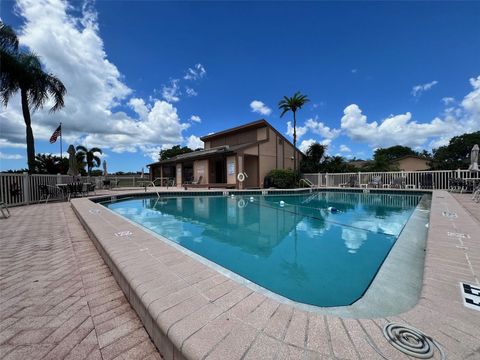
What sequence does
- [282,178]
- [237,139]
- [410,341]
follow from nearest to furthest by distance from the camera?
[410,341], [282,178], [237,139]

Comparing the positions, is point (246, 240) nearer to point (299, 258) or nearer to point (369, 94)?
point (299, 258)

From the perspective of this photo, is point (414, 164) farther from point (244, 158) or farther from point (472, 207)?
point (472, 207)

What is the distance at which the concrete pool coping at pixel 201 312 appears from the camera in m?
1.19

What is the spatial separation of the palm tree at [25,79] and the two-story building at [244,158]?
10.3 m

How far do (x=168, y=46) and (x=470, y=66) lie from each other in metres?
20.0

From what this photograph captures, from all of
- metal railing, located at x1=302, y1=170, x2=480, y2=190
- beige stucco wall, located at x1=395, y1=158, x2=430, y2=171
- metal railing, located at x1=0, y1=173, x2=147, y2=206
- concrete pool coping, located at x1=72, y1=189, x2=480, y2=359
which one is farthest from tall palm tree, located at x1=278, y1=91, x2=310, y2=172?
beige stucco wall, located at x1=395, y1=158, x2=430, y2=171

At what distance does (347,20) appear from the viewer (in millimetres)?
11820

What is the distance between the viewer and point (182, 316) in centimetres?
141

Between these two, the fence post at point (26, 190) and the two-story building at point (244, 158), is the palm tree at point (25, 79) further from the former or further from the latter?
the two-story building at point (244, 158)

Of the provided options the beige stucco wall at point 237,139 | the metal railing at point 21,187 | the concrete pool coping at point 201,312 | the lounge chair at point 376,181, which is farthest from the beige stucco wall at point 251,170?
the concrete pool coping at point 201,312

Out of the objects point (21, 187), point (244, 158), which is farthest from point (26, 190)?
point (244, 158)

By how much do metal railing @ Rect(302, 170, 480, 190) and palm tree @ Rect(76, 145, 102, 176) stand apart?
116 feet

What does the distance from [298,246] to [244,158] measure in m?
14.5

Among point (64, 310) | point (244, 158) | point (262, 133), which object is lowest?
point (64, 310)
